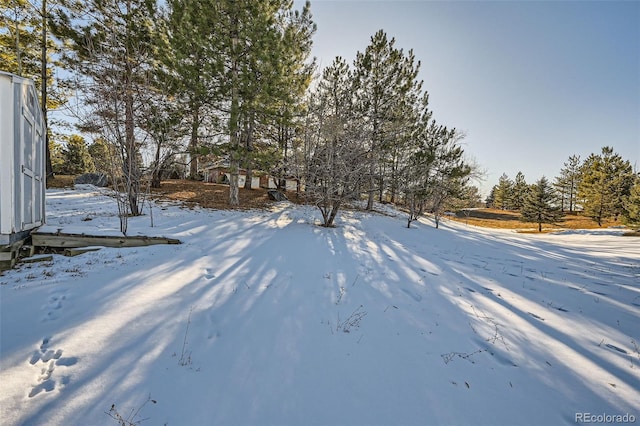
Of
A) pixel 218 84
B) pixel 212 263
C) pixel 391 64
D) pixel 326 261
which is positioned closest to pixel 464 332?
pixel 326 261

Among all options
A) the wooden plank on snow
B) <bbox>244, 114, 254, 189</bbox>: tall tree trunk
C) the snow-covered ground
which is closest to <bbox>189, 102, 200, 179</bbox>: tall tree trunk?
<bbox>244, 114, 254, 189</bbox>: tall tree trunk

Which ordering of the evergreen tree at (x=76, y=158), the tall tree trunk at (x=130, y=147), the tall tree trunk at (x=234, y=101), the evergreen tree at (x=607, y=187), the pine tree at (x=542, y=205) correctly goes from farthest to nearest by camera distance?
1. the evergreen tree at (x=607, y=187)
2. the pine tree at (x=542, y=205)
3. the evergreen tree at (x=76, y=158)
4. the tall tree trunk at (x=234, y=101)
5. the tall tree trunk at (x=130, y=147)

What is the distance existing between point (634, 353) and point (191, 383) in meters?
4.19

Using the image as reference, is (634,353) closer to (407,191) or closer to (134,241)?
(134,241)

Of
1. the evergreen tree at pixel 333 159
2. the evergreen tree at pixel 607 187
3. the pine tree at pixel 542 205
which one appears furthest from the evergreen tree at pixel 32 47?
the evergreen tree at pixel 607 187

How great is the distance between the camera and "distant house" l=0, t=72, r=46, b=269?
3.44m

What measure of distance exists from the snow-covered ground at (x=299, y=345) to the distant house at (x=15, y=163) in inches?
21.4

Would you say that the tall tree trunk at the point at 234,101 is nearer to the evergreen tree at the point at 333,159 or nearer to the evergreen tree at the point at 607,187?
the evergreen tree at the point at 333,159

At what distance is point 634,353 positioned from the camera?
8.25ft

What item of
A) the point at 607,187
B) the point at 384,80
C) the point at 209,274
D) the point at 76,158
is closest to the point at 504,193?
the point at 607,187

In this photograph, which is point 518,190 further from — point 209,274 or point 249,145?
point 209,274

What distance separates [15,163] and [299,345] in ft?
15.9

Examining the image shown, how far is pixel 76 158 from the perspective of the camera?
20.5m

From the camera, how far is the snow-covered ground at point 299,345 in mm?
1704
